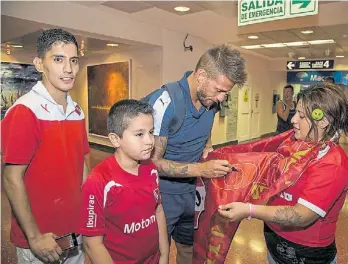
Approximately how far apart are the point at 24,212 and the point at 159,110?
2.43 feet

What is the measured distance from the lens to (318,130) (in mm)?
1252

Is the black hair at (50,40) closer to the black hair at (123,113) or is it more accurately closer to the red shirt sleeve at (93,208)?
the black hair at (123,113)

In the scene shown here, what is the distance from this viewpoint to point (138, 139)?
122 centimetres

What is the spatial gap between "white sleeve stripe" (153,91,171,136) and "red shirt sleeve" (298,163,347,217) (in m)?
0.72

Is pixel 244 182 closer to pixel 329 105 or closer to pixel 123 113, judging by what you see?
pixel 329 105

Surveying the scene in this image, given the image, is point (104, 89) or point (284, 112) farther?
point (104, 89)

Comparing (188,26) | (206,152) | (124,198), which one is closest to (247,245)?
(206,152)

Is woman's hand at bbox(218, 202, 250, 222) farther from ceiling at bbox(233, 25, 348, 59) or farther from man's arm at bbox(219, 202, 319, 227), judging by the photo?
ceiling at bbox(233, 25, 348, 59)

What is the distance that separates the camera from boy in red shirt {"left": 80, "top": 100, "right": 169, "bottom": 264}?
114 cm

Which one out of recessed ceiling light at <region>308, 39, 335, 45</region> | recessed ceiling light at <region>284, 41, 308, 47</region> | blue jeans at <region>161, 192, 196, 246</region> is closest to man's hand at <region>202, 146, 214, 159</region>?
blue jeans at <region>161, 192, 196, 246</region>

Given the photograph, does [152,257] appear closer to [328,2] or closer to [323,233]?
[323,233]

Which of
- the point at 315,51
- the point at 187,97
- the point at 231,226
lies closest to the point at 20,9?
the point at 187,97

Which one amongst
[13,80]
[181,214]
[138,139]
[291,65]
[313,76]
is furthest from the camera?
[313,76]

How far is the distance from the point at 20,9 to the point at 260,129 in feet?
30.5
